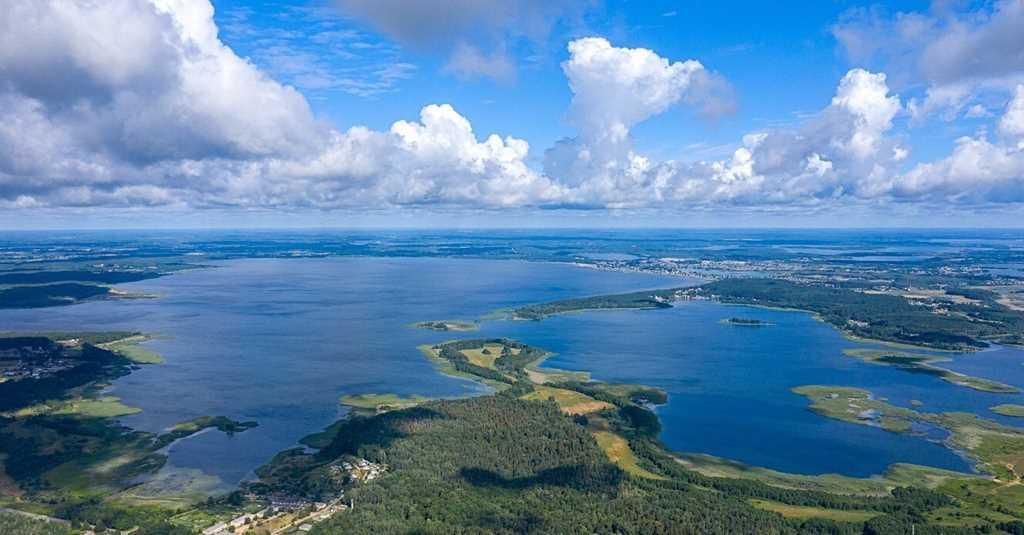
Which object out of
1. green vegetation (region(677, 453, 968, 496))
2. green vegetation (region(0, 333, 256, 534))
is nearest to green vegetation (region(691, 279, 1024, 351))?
green vegetation (region(677, 453, 968, 496))

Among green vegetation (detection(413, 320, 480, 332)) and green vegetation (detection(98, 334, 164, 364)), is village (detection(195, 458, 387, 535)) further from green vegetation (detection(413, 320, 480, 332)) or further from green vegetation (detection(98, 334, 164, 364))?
green vegetation (detection(413, 320, 480, 332))

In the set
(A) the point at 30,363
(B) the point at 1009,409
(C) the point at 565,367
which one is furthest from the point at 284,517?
(B) the point at 1009,409

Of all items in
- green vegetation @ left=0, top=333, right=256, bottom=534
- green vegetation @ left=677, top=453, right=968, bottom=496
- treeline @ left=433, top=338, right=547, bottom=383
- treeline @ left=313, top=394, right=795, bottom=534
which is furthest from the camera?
treeline @ left=433, top=338, right=547, bottom=383

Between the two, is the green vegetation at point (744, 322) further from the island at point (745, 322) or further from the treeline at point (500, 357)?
the treeline at point (500, 357)

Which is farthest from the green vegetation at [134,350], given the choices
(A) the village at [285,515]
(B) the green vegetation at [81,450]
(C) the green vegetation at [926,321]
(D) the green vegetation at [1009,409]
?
(C) the green vegetation at [926,321]

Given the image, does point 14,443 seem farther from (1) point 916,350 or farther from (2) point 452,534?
(1) point 916,350

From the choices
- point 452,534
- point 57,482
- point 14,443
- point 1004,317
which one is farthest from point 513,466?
point 1004,317
